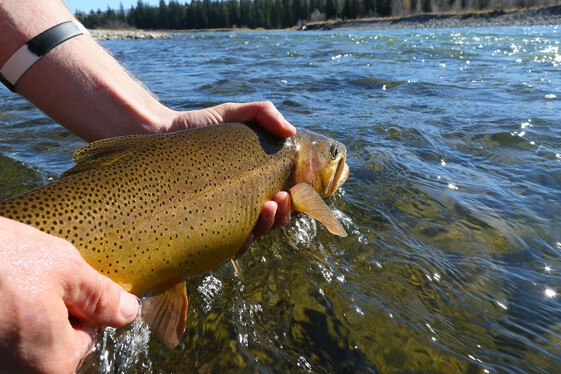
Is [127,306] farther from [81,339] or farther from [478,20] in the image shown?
[478,20]

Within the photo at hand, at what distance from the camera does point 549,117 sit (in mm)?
6078

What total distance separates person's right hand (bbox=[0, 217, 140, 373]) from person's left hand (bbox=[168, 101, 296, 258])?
3.61 ft

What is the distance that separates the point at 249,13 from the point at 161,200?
356ft

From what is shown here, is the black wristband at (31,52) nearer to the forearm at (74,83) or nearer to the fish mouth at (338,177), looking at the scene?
the forearm at (74,83)

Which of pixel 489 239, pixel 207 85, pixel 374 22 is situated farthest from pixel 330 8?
pixel 489 239

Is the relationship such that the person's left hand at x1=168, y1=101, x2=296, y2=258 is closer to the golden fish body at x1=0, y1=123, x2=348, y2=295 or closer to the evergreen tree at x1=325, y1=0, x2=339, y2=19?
the golden fish body at x1=0, y1=123, x2=348, y2=295

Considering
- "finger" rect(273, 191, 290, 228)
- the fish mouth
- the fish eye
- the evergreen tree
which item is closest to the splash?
"finger" rect(273, 191, 290, 228)

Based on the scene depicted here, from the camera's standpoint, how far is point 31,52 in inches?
94.7

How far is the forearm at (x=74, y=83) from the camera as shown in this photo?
7.89 feet

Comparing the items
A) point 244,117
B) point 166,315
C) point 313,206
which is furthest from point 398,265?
point 166,315

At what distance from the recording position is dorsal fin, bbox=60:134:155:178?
190cm

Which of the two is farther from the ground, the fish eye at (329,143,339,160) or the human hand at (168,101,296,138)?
the human hand at (168,101,296,138)

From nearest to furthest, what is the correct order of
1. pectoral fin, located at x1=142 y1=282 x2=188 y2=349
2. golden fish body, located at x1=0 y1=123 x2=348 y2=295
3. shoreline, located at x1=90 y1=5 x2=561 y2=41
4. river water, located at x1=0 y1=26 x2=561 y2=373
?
golden fish body, located at x1=0 y1=123 x2=348 y2=295, pectoral fin, located at x1=142 y1=282 x2=188 y2=349, river water, located at x1=0 y1=26 x2=561 y2=373, shoreline, located at x1=90 y1=5 x2=561 y2=41

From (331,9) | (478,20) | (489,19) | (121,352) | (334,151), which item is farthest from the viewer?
(331,9)
